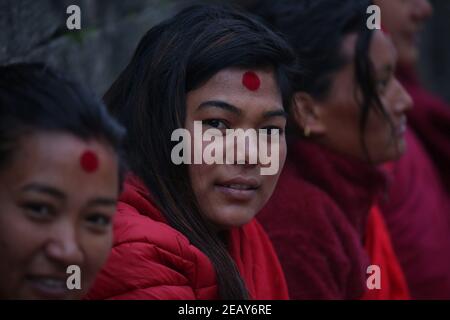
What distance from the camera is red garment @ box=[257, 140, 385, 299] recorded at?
2645mm

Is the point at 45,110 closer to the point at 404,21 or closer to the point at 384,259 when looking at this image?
the point at 384,259

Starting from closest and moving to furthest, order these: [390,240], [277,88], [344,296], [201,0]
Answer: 1. [277,88]
2. [344,296]
3. [390,240]
4. [201,0]

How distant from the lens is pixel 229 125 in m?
2.13

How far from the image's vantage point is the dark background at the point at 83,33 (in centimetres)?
245

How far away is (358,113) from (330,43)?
21cm

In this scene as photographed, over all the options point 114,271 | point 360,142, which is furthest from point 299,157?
point 114,271

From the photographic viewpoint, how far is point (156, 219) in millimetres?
2092

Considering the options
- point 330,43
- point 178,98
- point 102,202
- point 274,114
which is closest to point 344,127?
point 330,43

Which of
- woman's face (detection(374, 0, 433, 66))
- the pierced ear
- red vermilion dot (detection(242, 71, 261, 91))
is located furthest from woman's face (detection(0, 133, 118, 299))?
woman's face (detection(374, 0, 433, 66))

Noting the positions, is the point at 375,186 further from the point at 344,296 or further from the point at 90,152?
the point at 90,152

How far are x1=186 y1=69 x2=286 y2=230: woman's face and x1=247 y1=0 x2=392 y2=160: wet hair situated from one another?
73 centimetres

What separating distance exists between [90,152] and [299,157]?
122cm
